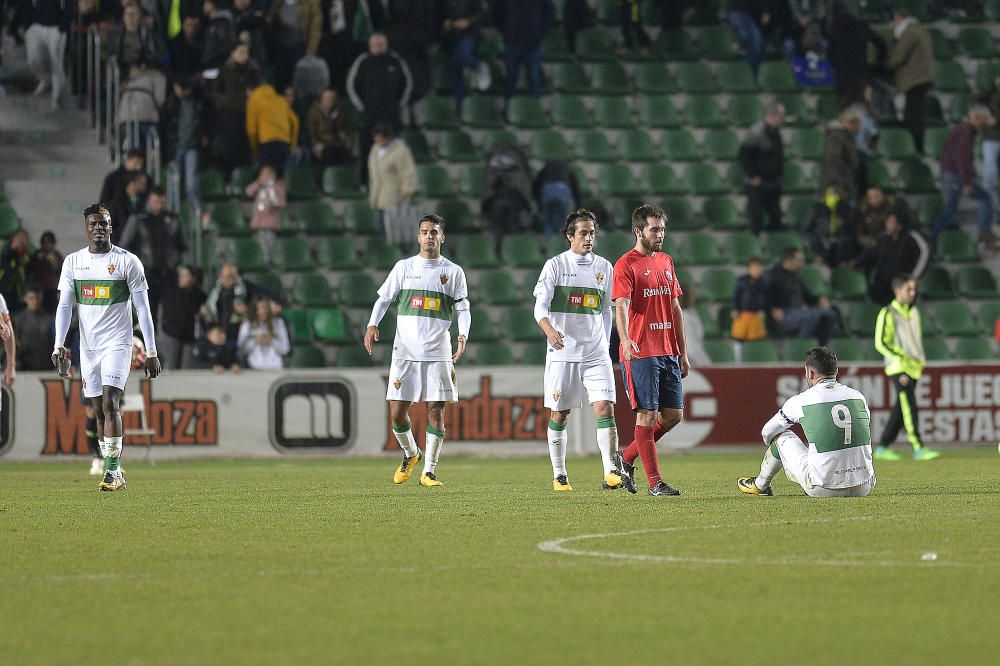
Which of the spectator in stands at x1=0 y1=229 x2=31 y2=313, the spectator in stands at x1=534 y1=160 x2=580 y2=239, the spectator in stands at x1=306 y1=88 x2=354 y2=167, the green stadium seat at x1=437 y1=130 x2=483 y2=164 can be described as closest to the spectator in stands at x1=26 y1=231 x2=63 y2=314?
the spectator in stands at x1=0 y1=229 x2=31 y2=313

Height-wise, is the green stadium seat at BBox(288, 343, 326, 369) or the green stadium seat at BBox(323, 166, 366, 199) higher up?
the green stadium seat at BBox(323, 166, 366, 199)

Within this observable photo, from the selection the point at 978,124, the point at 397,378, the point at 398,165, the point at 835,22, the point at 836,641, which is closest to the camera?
the point at 836,641

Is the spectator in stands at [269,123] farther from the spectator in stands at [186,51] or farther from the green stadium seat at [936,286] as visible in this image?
the green stadium seat at [936,286]

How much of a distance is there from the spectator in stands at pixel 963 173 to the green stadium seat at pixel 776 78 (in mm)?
3318

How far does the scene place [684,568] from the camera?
8.03 metres

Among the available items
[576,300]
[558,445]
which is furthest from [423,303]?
[558,445]

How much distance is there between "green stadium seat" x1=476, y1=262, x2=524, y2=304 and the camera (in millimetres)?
24188

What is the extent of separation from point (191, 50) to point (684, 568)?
18625mm

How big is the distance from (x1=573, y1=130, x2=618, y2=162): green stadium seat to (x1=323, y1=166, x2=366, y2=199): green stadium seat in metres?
3.76

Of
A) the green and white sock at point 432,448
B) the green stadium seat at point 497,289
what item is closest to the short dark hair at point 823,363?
the green and white sock at point 432,448

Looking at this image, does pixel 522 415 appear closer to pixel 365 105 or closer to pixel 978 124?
pixel 365 105

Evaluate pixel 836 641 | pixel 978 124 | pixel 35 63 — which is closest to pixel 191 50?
pixel 35 63

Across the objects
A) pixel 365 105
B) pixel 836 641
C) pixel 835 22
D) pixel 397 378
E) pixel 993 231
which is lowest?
pixel 836 641

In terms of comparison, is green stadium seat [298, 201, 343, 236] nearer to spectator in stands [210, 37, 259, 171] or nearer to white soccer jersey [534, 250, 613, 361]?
spectator in stands [210, 37, 259, 171]
